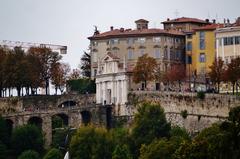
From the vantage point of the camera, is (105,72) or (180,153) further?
(105,72)

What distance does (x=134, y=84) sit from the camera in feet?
469

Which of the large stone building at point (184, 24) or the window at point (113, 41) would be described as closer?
the window at point (113, 41)

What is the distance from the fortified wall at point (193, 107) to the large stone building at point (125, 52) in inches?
239

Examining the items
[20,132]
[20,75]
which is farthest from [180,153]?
[20,75]

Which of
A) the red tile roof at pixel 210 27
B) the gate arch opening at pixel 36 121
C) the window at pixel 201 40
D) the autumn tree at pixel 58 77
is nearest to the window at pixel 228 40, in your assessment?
the red tile roof at pixel 210 27

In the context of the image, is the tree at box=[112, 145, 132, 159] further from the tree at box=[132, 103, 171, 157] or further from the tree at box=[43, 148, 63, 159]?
the tree at box=[43, 148, 63, 159]

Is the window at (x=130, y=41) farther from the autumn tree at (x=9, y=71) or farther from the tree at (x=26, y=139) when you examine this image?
the tree at (x=26, y=139)

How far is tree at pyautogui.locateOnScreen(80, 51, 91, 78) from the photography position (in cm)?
15688

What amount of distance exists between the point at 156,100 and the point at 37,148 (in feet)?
40.1

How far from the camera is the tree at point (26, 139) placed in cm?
12975

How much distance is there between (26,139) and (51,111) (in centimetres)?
820

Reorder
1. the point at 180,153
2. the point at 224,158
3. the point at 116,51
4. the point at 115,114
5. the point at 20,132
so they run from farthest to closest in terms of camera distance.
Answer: the point at 116,51 → the point at 115,114 → the point at 20,132 → the point at 180,153 → the point at 224,158

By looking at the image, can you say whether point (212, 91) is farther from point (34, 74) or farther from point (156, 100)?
point (34, 74)

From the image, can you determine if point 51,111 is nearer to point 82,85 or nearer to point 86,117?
point 86,117
